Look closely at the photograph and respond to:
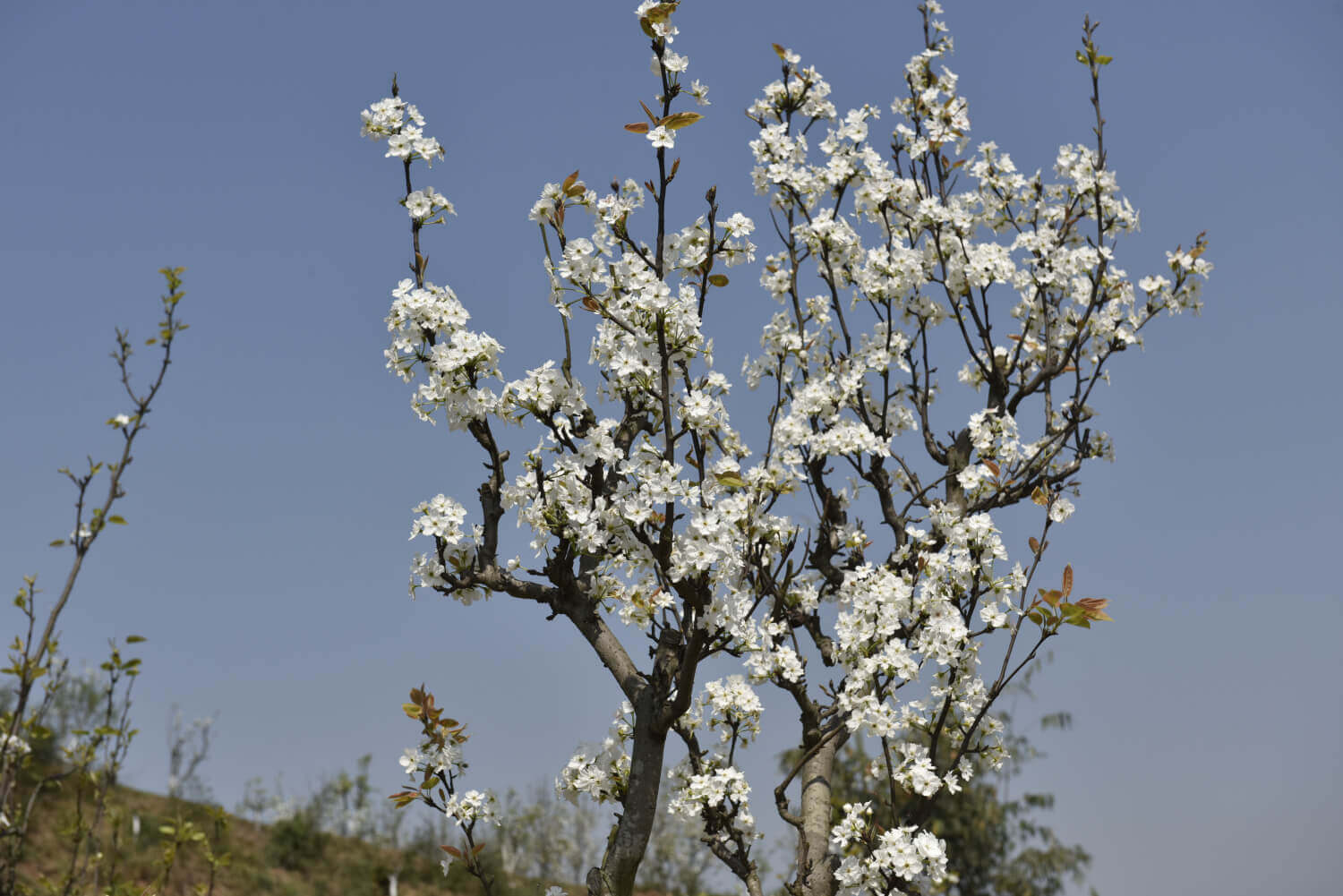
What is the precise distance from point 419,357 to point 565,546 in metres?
0.80

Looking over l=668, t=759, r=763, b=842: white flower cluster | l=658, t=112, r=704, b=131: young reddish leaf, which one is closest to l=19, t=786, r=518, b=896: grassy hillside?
l=668, t=759, r=763, b=842: white flower cluster

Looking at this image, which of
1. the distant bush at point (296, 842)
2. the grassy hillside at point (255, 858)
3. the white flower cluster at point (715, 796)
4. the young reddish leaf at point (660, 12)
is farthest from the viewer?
the distant bush at point (296, 842)

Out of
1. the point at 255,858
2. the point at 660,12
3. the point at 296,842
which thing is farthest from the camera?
the point at 296,842

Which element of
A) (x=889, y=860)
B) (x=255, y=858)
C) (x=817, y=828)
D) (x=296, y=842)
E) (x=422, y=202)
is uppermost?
(x=422, y=202)

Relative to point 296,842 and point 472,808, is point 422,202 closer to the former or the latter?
point 472,808

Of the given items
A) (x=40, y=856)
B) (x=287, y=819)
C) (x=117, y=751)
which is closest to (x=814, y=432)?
(x=117, y=751)

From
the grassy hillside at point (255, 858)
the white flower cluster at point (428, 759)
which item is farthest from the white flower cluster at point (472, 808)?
the grassy hillside at point (255, 858)

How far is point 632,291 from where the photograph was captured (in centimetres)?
313

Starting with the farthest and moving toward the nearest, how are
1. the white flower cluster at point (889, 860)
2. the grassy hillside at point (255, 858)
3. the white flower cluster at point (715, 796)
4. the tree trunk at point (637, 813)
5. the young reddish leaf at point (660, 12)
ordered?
the grassy hillside at point (255, 858) < the white flower cluster at point (715, 796) < the white flower cluster at point (889, 860) < the tree trunk at point (637, 813) < the young reddish leaf at point (660, 12)

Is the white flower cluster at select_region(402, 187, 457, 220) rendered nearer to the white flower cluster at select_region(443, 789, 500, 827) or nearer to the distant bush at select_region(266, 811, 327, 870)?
the white flower cluster at select_region(443, 789, 500, 827)

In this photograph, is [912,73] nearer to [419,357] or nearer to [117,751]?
[419,357]

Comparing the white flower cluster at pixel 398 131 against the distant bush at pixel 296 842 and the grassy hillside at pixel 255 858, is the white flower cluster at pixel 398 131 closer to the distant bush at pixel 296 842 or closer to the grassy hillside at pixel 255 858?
the grassy hillside at pixel 255 858

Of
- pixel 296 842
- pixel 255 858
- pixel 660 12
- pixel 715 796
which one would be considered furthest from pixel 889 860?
pixel 296 842

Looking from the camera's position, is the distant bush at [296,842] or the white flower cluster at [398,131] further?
the distant bush at [296,842]
